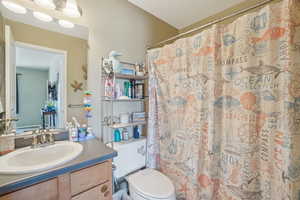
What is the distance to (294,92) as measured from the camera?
912 mm

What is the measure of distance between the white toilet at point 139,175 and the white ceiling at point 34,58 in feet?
3.36

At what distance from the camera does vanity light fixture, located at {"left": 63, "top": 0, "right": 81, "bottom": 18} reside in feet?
4.06

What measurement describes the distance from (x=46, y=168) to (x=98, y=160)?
0.94 feet

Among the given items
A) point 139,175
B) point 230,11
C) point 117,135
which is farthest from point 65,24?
point 230,11

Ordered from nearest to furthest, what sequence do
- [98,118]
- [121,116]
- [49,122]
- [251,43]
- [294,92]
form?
[294,92]
[251,43]
[49,122]
[98,118]
[121,116]

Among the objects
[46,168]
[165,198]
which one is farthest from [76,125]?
[165,198]

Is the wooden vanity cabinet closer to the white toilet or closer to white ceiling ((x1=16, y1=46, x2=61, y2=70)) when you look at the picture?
the white toilet

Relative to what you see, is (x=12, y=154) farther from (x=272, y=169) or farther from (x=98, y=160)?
(x=272, y=169)

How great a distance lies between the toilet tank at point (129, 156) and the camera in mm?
1495

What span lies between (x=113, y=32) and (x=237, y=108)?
4.94 feet

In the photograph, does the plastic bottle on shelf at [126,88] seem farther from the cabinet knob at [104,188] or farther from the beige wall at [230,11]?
the beige wall at [230,11]

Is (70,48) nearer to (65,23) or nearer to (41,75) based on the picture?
(65,23)

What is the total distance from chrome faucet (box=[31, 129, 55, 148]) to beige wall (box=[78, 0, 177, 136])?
385 mm

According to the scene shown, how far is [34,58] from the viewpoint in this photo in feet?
3.81
